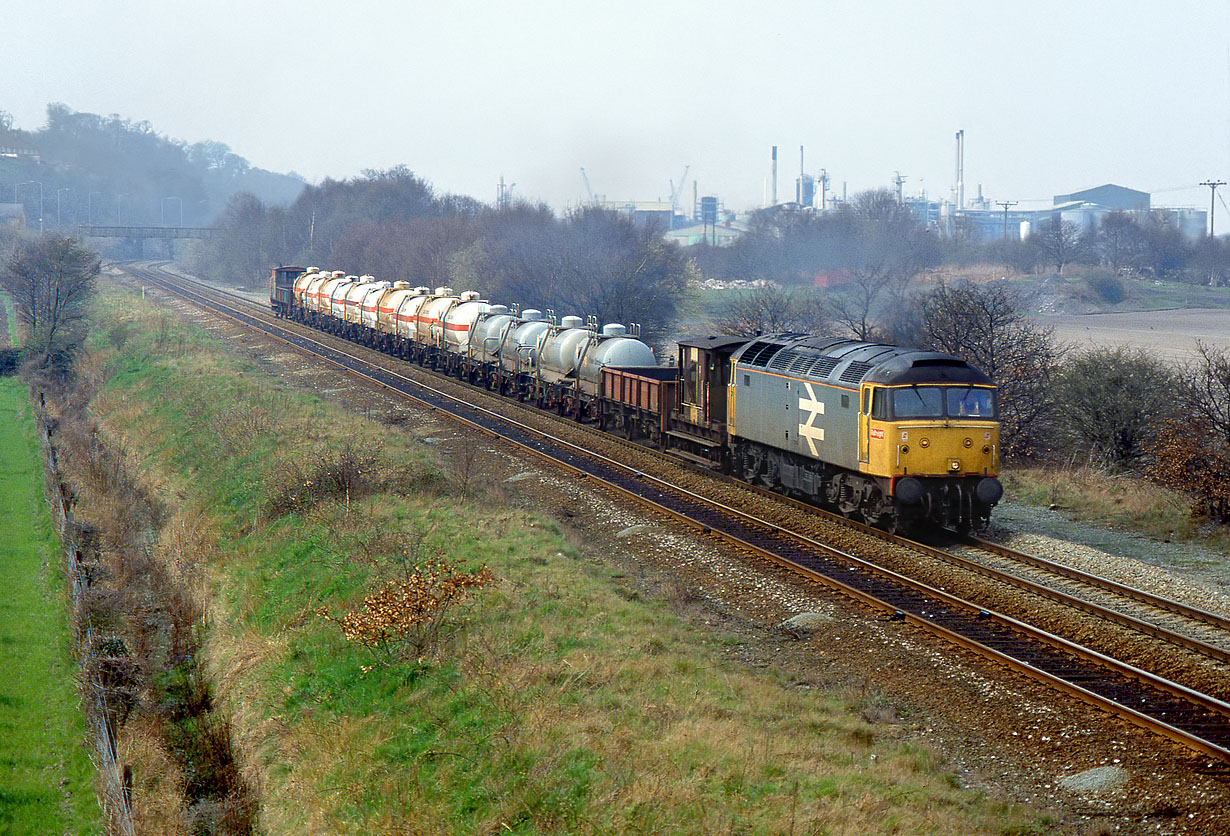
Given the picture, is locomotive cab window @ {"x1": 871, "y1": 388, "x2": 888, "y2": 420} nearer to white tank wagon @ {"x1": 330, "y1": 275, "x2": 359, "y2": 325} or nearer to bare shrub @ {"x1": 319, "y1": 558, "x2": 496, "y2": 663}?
bare shrub @ {"x1": 319, "y1": 558, "x2": 496, "y2": 663}

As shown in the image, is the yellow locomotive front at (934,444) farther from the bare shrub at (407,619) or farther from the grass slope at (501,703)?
the bare shrub at (407,619)

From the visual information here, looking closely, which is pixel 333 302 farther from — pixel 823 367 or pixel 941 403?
pixel 941 403

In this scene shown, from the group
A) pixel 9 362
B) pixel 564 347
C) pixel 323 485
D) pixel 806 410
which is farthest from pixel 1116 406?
pixel 9 362

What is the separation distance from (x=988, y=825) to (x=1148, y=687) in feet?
14.5

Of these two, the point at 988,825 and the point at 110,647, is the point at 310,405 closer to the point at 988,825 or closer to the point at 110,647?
the point at 110,647

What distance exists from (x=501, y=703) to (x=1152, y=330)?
77077 millimetres

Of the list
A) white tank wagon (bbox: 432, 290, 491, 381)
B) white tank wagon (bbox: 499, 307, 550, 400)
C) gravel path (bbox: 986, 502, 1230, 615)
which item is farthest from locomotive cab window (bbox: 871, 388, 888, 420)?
white tank wagon (bbox: 432, 290, 491, 381)

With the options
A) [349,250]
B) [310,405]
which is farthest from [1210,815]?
[349,250]

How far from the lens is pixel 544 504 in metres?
23.5

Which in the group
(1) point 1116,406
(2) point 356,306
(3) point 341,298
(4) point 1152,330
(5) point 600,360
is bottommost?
(1) point 1116,406

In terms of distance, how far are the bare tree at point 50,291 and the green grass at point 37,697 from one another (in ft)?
74.0

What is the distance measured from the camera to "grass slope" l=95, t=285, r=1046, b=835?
999cm

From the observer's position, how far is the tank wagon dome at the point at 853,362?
65.0 ft

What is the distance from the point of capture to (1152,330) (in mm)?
77625
